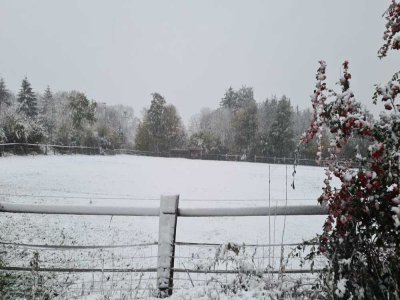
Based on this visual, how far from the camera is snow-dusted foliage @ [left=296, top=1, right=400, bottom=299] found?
104 inches

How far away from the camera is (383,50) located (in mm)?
3201

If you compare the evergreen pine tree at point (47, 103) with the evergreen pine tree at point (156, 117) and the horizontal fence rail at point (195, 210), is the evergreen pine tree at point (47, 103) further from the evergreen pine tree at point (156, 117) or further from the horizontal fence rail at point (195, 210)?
the horizontal fence rail at point (195, 210)

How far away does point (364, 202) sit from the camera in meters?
2.69

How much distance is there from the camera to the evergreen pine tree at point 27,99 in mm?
59625

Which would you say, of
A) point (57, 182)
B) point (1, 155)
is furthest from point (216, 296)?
point (1, 155)

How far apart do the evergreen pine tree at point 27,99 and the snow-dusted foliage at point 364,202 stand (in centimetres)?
6444

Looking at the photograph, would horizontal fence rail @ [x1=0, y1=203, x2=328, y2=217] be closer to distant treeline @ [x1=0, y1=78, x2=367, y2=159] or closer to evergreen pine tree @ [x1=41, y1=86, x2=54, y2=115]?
distant treeline @ [x1=0, y1=78, x2=367, y2=159]

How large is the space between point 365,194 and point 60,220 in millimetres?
8823

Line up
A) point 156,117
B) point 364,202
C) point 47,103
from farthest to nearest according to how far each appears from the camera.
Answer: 1. point 47,103
2. point 156,117
3. point 364,202

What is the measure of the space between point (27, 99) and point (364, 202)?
66.9m

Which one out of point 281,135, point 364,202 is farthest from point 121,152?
point 364,202

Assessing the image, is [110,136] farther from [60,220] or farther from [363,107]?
[363,107]

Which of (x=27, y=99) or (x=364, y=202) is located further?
(x=27, y=99)

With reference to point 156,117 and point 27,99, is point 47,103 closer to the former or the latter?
point 27,99
